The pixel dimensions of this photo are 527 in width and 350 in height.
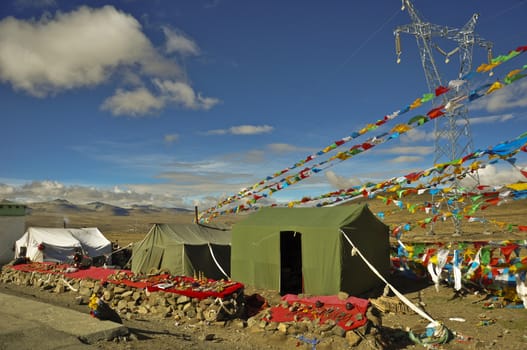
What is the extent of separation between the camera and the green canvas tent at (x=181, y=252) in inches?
619

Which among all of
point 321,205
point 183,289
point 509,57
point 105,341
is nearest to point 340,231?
point 321,205

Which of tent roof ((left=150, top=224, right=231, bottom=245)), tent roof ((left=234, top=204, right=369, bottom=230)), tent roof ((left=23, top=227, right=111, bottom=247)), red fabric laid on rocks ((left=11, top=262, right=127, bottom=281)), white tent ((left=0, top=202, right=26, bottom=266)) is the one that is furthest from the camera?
white tent ((left=0, top=202, right=26, bottom=266))

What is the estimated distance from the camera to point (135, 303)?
37.1 feet

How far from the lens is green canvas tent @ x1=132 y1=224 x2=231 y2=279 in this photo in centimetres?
1573

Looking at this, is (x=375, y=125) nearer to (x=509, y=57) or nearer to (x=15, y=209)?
(x=509, y=57)

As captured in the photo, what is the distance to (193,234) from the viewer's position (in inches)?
703

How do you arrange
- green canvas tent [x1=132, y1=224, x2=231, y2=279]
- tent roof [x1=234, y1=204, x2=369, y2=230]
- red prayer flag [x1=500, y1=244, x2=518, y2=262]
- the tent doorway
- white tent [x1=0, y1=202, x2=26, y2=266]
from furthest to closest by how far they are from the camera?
white tent [x1=0, y1=202, x2=26, y2=266] < green canvas tent [x1=132, y1=224, x2=231, y2=279] < the tent doorway < tent roof [x1=234, y1=204, x2=369, y2=230] < red prayer flag [x1=500, y1=244, x2=518, y2=262]

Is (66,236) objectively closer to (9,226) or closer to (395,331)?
(9,226)

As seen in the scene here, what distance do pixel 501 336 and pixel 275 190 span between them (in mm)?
8832

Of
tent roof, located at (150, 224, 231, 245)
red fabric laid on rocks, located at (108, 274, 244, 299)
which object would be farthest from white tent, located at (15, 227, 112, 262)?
red fabric laid on rocks, located at (108, 274, 244, 299)

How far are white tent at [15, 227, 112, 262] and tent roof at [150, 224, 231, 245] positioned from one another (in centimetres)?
649

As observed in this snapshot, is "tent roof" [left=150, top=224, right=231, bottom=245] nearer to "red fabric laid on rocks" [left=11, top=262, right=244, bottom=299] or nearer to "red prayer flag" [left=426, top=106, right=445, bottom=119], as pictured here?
"red fabric laid on rocks" [left=11, top=262, right=244, bottom=299]

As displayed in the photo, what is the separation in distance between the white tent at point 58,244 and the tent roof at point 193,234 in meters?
6.49

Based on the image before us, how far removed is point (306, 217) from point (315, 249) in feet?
4.71
